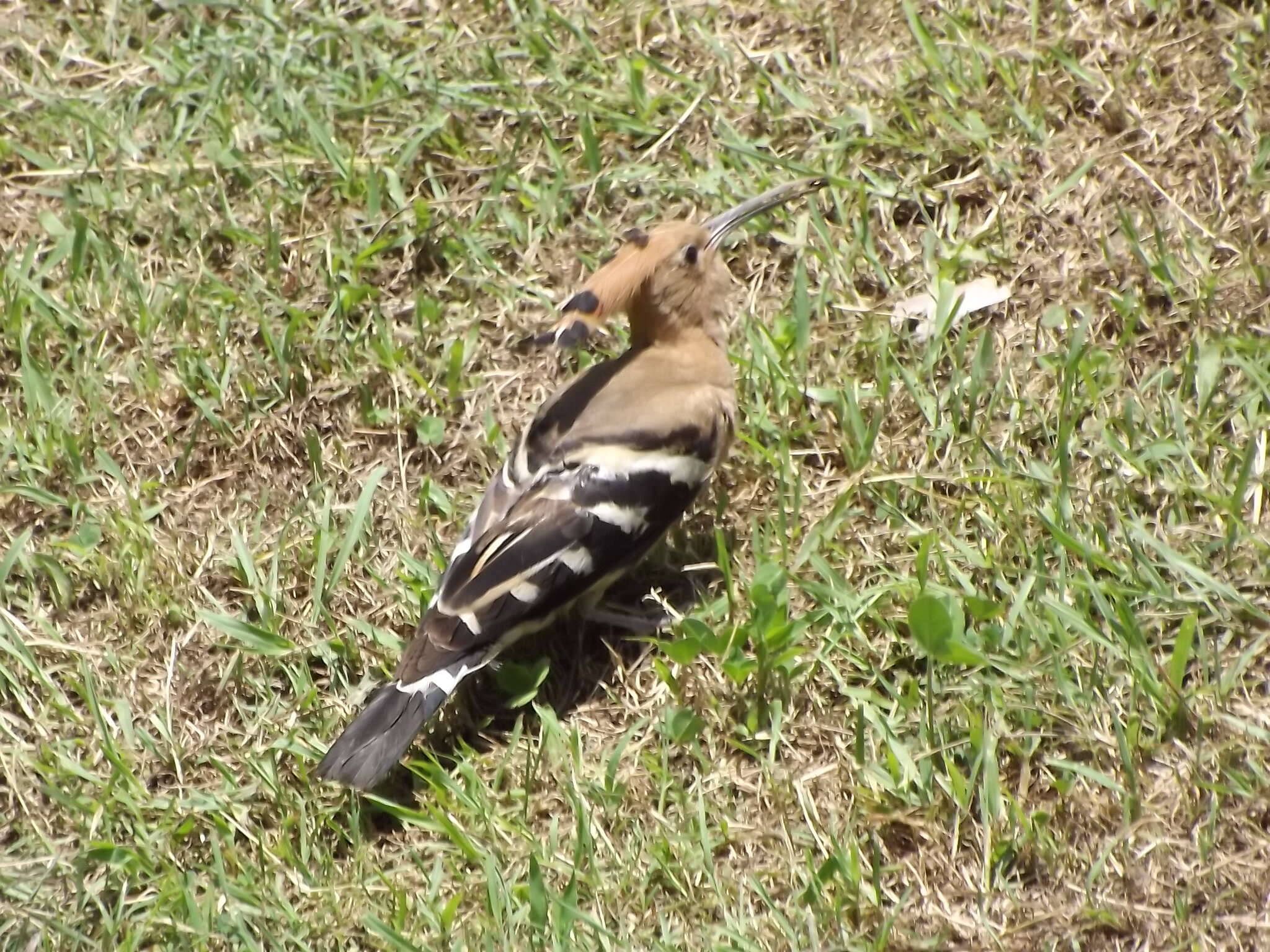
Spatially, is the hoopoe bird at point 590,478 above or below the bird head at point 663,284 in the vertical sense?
below

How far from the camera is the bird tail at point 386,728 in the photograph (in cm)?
346

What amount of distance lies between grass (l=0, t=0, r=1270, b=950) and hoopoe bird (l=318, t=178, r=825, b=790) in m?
0.18

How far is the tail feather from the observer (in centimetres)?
346

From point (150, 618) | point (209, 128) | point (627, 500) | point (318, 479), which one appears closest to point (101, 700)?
point (150, 618)

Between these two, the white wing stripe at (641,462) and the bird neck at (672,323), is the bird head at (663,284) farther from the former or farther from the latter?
the white wing stripe at (641,462)

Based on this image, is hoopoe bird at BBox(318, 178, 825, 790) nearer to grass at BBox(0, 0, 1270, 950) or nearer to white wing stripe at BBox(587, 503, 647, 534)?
white wing stripe at BBox(587, 503, 647, 534)

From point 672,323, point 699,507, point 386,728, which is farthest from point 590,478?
point 386,728

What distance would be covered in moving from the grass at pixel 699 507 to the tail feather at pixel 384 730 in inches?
5.0

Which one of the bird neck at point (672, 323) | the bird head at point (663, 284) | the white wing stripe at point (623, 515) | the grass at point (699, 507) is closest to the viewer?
the grass at point (699, 507)

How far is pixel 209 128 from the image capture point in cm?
496

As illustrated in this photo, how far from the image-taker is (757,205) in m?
4.44

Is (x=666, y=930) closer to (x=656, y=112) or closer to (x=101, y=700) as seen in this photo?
(x=101, y=700)

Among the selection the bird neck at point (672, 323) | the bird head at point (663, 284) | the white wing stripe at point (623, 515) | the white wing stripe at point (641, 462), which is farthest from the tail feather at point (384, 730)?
the bird neck at point (672, 323)

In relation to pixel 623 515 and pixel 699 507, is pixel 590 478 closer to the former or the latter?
pixel 623 515
